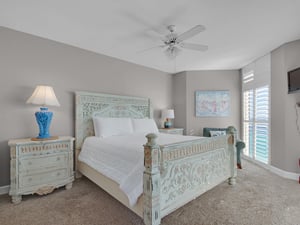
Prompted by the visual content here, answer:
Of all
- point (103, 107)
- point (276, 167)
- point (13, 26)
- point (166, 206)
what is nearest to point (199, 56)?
point (103, 107)

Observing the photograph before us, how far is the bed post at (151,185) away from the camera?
1498 mm

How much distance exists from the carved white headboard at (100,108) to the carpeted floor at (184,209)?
1018 mm

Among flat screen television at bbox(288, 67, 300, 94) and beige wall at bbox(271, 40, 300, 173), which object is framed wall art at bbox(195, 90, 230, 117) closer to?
beige wall at bbox(271, 40, 300, 173)

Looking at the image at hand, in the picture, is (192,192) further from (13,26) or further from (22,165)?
(13,26)

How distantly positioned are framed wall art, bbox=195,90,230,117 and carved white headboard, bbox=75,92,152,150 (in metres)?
1.73

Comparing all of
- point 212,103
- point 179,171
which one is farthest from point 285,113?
point 179,171

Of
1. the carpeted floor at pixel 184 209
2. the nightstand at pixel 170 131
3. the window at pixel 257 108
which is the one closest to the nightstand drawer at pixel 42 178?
the carpeted floor at pixel 184 209

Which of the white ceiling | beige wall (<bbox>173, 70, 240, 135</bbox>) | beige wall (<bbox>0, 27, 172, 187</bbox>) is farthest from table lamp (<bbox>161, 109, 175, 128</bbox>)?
the white ceiling

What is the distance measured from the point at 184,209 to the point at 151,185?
0.84 m

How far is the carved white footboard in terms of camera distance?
1.52 metres

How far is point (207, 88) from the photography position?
15.6 ft

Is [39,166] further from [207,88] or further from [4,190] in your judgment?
[207,88]

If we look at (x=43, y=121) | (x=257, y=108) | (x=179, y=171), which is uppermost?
(x=257, y=108)

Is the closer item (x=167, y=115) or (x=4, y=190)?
(x=4, y=190)
